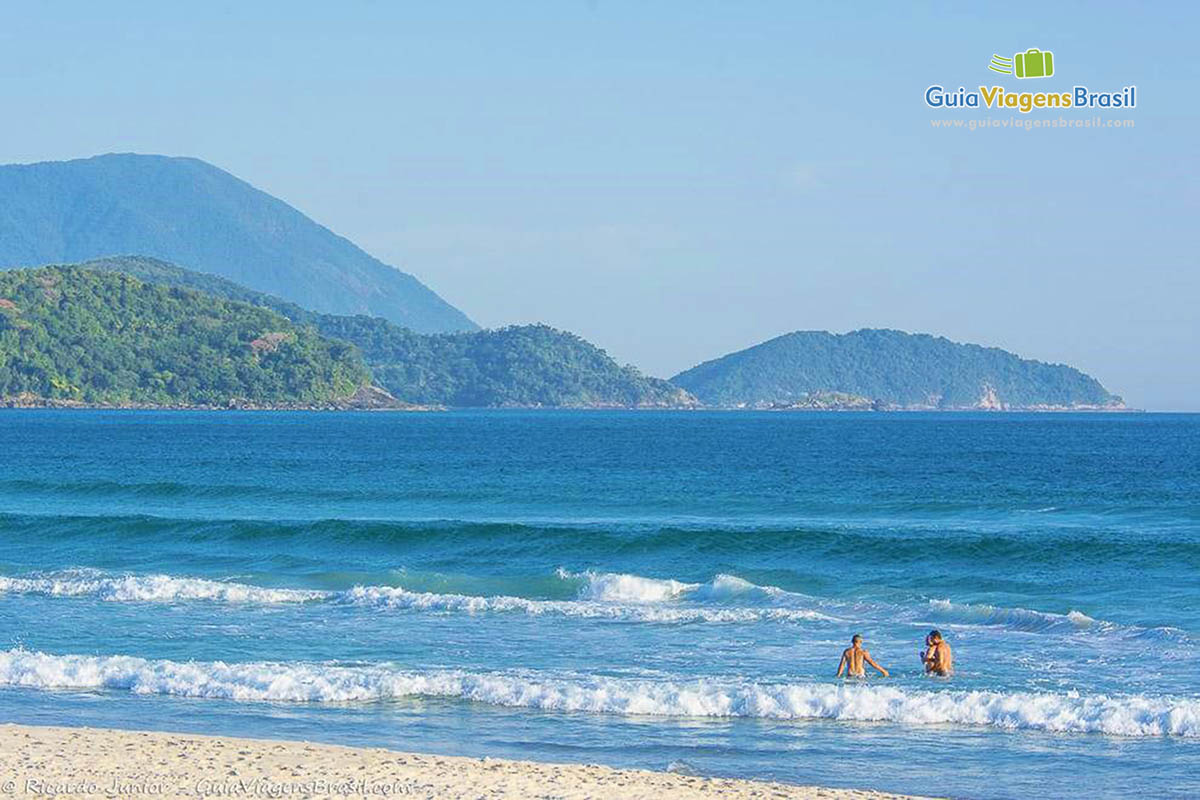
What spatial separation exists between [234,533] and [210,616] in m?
16.2

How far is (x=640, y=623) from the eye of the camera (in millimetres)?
29531

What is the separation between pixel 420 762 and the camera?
1798 centimetres

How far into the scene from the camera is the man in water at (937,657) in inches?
933

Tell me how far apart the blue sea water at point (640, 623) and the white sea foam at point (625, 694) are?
0.05 m

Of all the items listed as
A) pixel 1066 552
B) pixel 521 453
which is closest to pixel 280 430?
pixel 521 453

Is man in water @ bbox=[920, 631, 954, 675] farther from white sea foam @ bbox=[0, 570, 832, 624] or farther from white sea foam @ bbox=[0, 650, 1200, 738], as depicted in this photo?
white sea foam @ bbox=[0, 570, 832, 624]

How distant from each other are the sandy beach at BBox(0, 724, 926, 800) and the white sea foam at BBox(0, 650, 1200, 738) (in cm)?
384

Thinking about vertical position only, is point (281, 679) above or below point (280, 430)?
below

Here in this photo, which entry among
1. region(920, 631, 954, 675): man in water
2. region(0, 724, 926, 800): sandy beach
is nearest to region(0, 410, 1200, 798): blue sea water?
region(920, 631, 954, 675): man in water

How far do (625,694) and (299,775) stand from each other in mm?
6244

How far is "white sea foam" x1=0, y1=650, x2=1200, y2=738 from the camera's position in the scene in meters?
20.9

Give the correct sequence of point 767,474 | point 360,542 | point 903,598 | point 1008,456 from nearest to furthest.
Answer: point 903,598 → point 360,542 → point 767,474 → point 1008,456

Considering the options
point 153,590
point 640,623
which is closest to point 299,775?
point 640,623

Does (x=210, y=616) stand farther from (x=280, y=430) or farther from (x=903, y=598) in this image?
(x=280, y=430)
